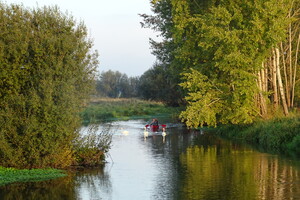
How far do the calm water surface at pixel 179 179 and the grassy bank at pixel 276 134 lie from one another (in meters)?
2.04

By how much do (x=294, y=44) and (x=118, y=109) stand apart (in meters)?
41.5

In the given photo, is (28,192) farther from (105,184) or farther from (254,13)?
(254,13)

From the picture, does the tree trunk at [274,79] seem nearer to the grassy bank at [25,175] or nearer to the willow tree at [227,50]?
the willow tree at [227,50]

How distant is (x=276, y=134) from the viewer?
3128 cm

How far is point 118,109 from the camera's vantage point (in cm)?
8212

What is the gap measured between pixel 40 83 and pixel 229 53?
14765 mm

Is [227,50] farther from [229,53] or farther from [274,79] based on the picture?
[274,79]

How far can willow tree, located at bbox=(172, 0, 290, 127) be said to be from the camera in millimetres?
32531

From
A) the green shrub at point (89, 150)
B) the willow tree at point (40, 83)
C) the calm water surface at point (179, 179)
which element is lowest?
the calm water surface at point (179, 179)

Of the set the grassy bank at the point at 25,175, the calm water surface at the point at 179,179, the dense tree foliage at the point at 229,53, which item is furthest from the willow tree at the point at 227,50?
the grassy bank at the point at 25,175

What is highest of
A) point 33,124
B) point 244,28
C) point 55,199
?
point 244,28

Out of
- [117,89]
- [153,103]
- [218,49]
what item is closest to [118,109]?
[153,103]

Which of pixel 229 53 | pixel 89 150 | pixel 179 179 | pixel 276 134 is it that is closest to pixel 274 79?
pixel 229 53

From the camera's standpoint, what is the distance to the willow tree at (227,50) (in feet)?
107
